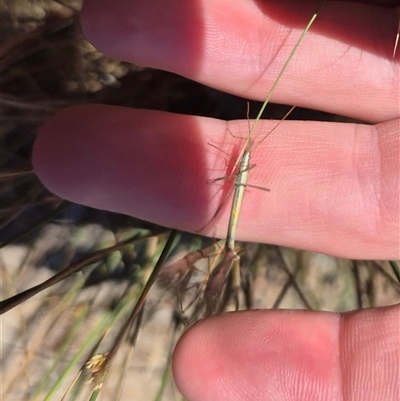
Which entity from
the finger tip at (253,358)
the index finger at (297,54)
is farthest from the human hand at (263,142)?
the finger tip at (253,358)

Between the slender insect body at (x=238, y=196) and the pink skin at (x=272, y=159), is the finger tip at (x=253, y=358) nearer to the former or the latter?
the pink skin at (x=272, y=159)

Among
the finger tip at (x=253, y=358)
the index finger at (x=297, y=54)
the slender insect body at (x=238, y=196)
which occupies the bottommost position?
the finger tip at (x=253, y=358)

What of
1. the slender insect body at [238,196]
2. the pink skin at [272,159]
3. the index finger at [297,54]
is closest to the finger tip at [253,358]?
the pink skin at [272,159]

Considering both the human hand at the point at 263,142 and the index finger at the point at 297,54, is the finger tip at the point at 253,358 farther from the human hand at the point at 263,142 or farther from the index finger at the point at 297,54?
the index finger at the point at 297,54

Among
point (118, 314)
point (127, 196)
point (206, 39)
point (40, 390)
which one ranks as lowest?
point (40, 390)

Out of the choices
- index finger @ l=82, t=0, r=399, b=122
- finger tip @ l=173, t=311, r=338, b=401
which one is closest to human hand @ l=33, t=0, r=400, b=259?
index finger @ l=82, t=0, r=399, b=122

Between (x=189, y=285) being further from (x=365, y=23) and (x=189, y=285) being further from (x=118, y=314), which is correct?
(x=365, y=23)

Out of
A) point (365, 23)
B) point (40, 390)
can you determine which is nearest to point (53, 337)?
point (40, 390)

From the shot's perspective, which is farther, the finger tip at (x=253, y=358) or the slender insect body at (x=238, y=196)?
the slender insect body at (x=238, y=196)

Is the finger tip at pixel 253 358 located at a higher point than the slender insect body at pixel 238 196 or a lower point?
lower
